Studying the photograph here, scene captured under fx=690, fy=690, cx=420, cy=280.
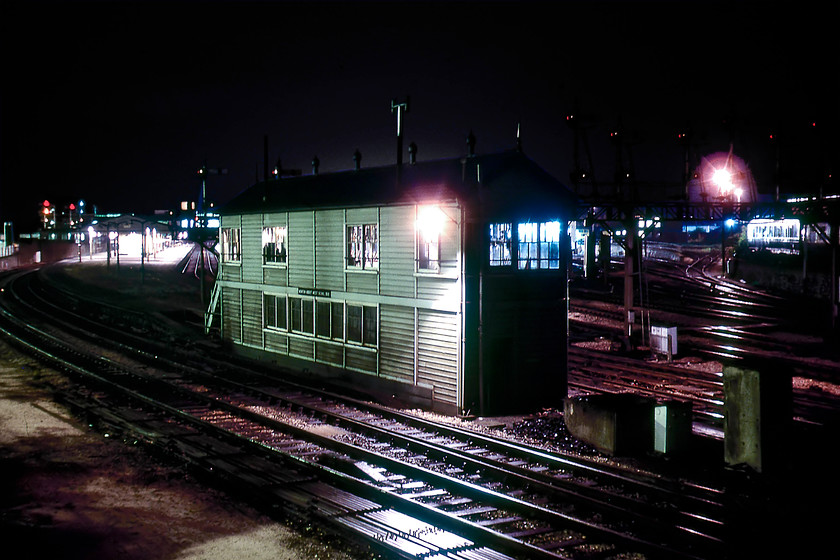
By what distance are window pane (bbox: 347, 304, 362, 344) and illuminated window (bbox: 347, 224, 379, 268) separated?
135 cm

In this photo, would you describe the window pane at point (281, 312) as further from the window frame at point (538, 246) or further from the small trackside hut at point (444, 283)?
the window frame at point (538, 246)

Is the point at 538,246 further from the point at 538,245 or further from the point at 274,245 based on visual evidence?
the point at 274,245

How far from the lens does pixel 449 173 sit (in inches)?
775

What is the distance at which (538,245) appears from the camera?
1925 cm

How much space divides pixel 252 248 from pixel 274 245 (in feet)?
5.30

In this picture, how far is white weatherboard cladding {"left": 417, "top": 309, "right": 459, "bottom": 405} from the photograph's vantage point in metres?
18.1

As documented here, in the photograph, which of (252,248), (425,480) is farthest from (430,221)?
(252,248)

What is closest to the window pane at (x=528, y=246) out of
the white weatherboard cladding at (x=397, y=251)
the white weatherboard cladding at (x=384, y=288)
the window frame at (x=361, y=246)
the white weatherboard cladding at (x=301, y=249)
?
the white weatherboard cladding at (x=384, y=288)

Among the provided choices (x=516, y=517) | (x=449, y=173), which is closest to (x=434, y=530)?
(x=516, y=517)

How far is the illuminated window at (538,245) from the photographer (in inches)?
746

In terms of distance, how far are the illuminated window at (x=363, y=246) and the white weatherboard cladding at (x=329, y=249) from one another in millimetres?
309

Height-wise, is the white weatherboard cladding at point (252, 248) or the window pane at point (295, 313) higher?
the white weatherboard cladding at point (252, 248)

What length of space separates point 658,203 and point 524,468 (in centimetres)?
2389

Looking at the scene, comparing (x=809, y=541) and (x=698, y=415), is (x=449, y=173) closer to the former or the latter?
(x=698, y=415)
